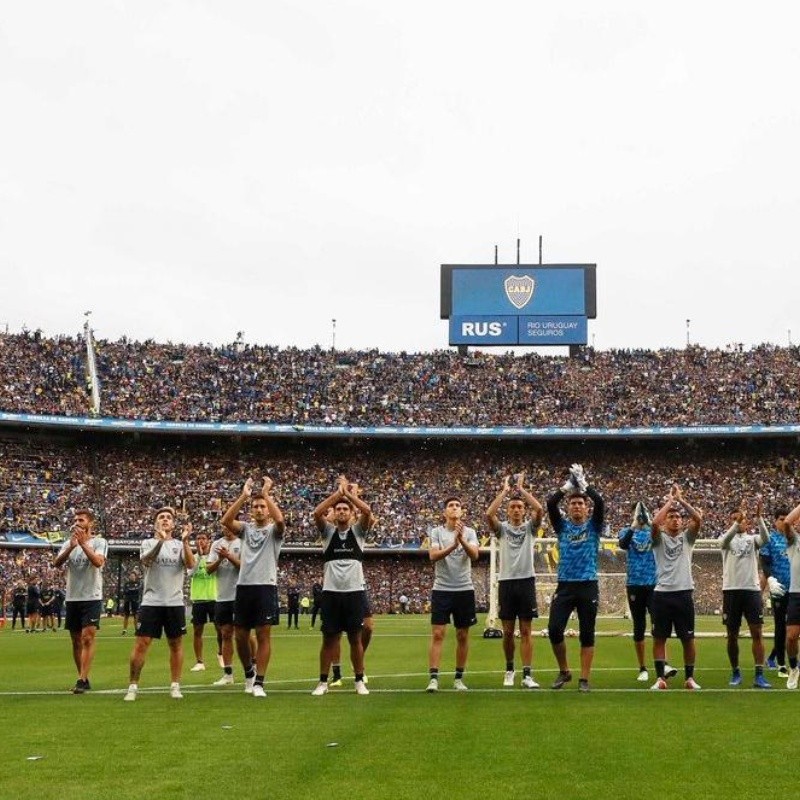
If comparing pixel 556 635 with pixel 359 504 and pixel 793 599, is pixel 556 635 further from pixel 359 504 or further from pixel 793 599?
pixel 359 504

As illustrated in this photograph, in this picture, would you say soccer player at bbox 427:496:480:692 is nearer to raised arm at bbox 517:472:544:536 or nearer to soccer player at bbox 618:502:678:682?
raised arm at bbox 517:472:544:536

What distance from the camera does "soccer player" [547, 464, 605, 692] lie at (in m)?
14.1

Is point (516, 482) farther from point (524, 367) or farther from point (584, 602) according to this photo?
point (524, 367)

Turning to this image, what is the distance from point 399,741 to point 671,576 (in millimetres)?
6090

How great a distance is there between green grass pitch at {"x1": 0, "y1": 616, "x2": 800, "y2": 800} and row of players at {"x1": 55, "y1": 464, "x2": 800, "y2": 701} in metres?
0.54

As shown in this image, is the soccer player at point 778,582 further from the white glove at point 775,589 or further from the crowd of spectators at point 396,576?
the crowd of spectators at point 396,576

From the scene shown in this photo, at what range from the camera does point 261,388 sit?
2450 inches

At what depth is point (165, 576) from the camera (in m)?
13.7

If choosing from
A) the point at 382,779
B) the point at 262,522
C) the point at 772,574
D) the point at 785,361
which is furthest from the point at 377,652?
the point at 785,361

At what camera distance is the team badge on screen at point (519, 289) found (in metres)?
62.0

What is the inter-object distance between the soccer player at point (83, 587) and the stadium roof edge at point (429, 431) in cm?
4216

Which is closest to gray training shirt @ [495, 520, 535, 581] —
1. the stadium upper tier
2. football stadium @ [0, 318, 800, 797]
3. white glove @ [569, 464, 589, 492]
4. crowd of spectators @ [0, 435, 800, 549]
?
white glove @ [569, 464, 589, 492]

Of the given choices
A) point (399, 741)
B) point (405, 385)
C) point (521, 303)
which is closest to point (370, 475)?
point (405, 385)

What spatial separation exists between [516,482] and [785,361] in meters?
52.9
